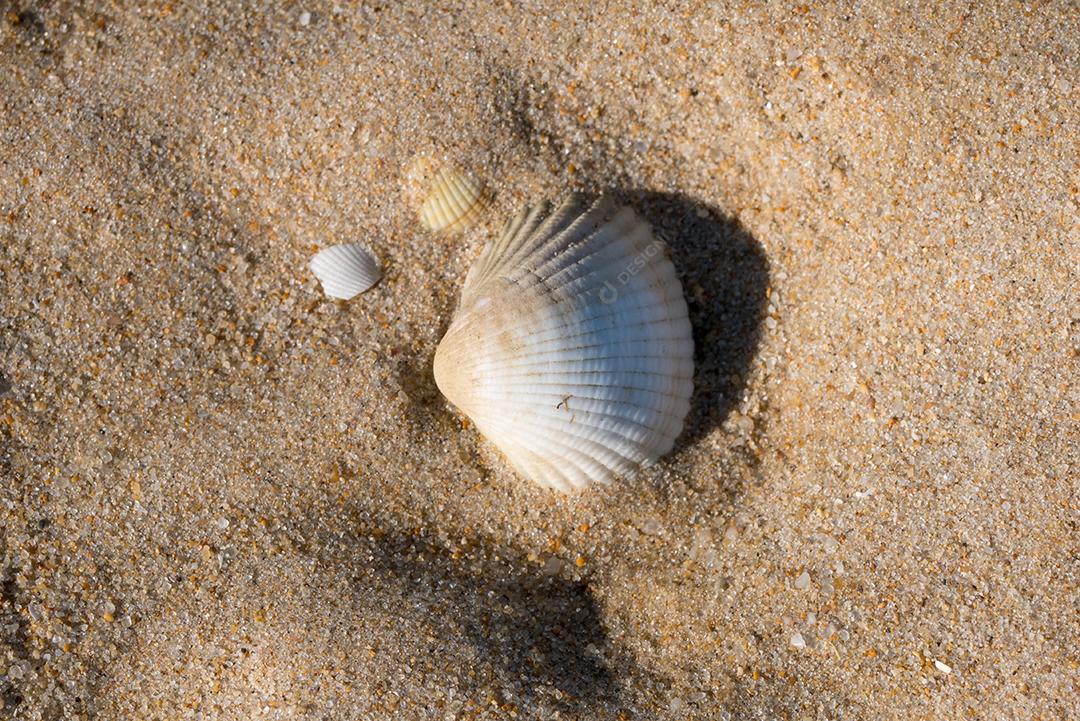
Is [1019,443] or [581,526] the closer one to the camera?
[1019,443]

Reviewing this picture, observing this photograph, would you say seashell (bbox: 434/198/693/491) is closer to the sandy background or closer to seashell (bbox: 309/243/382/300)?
the sandy background

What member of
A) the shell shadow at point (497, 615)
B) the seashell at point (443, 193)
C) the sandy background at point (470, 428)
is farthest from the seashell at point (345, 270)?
the shell shadow at point (497, 615)

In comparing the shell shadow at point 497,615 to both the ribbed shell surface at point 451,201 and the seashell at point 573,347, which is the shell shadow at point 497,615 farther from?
the ribbed shell surface at point 451,201

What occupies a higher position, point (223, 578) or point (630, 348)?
point (630, 348)

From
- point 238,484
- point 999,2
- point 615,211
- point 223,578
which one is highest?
point 999,2

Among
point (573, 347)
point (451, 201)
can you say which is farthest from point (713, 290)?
point (451, 201)

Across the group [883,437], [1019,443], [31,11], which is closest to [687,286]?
[883,437]

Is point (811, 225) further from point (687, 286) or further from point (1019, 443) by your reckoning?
point (1019, 443)

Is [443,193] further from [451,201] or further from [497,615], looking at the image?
[497,615]
